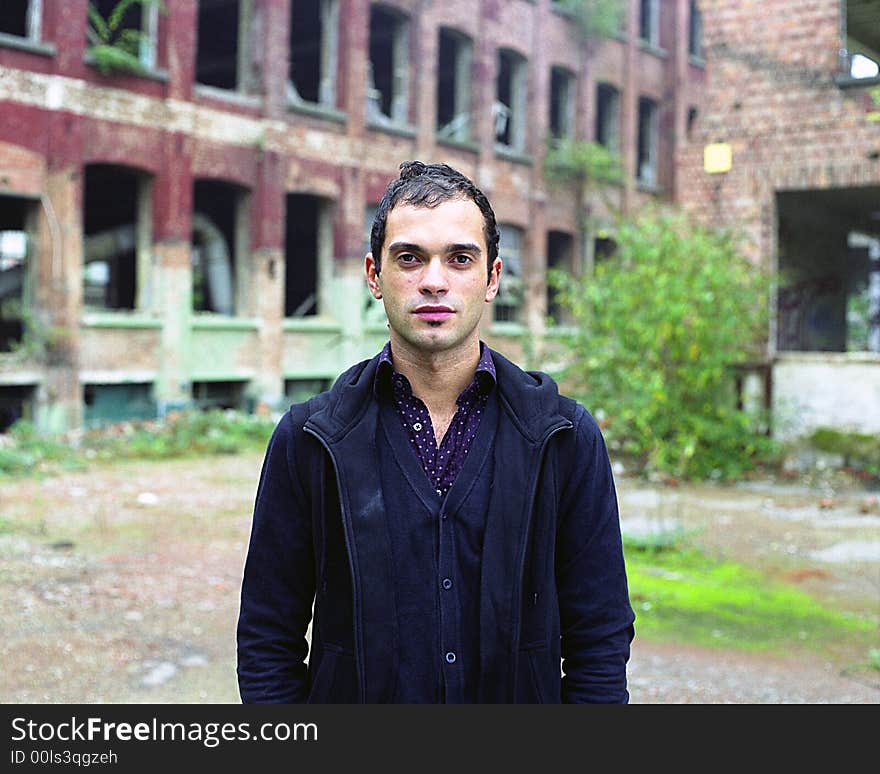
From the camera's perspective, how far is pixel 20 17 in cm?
1772

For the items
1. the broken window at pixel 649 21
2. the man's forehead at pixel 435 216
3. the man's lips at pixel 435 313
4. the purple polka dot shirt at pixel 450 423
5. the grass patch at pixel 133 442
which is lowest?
the grass patch at pixel 133 442

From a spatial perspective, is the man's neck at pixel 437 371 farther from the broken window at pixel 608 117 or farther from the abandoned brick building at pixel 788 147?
the broken window at pixel 608 117

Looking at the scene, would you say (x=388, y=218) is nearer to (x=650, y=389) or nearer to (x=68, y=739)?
(x=68, y=739)

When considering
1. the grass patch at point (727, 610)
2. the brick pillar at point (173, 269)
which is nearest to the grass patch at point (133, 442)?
the brick pillar at point (173, 269)

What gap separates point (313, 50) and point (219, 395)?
25.5ft

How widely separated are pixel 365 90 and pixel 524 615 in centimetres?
1826

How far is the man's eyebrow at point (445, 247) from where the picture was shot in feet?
6.89

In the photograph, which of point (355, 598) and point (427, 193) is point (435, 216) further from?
point (355, 598)

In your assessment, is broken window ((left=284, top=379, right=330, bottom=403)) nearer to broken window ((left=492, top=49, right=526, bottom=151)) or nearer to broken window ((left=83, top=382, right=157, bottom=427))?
broken window ((left=83, top=382, right=157, bottom=427))

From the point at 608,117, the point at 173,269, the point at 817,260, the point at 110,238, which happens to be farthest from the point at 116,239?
the point at 608,117

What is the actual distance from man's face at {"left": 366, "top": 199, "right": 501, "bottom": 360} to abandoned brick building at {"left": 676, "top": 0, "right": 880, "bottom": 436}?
9.97m

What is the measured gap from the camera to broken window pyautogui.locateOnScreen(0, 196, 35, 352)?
1461 cm

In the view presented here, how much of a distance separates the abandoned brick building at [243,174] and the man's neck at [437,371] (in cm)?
980

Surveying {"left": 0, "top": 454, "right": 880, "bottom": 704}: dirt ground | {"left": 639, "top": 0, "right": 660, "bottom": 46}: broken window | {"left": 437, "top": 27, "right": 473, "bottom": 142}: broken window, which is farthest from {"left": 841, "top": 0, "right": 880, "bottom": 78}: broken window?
{"left": 639, "top": 0, "right": 660, "bottom": 46}: broken window
